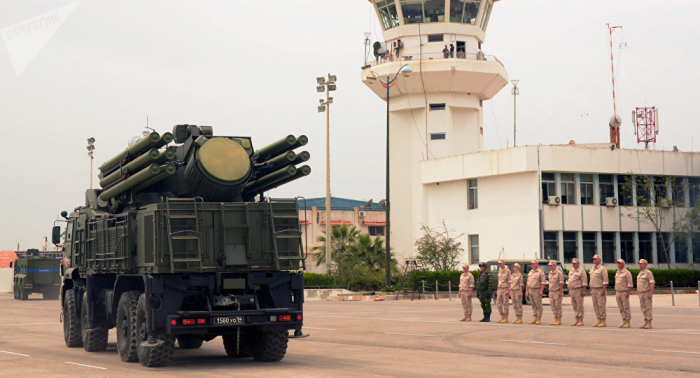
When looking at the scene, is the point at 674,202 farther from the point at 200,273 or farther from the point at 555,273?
the point at 200,273

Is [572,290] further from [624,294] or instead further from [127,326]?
[127,326]

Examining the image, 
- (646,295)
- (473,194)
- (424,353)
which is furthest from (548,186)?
(424,353)

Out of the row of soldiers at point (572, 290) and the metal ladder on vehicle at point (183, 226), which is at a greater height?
the metal ladder on vehicle at point (183, 226)

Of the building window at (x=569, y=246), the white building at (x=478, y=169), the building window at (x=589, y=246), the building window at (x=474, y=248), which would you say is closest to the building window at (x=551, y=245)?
the white building at (x=478, y=169)

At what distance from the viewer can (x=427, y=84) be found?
179ft

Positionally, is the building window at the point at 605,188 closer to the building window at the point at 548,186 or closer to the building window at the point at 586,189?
the building window at the point at 586,189

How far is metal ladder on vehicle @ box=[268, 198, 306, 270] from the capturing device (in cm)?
1355

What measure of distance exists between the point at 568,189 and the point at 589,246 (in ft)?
12.2

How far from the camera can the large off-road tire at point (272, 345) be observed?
14062mm

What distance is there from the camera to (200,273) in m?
13.1

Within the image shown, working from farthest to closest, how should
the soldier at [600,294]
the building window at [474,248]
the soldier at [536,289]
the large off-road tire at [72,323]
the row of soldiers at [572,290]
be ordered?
the building window at [474,248]
the soldier at [536,289]
the soldier at [600,294]
the row of soldiers at [572,290]
the large off-road tire at [72,323]

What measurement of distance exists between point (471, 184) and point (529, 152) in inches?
235

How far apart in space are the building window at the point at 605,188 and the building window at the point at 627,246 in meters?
2.52

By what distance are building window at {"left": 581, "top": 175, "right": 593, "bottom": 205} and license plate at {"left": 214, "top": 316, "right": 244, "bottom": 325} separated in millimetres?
37724
